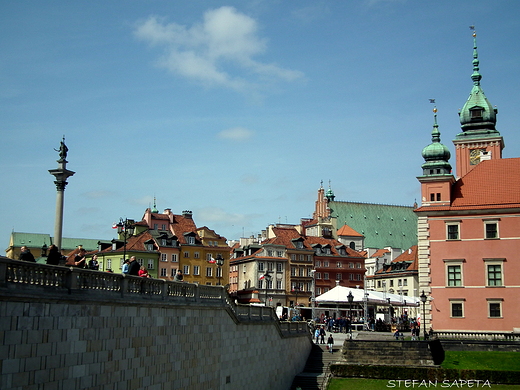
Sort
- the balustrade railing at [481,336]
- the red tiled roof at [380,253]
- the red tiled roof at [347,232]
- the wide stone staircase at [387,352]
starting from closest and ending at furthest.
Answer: the wide stone staircase at [387,352]
the balustrade railing at [481,336]
the red tiled roof at [380,253]
the red tiled roof at [347,232]

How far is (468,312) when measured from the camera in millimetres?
54156

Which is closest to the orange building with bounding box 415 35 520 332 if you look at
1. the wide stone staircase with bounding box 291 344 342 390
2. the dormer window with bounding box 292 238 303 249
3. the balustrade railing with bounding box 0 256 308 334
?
the wide stone staircase with bounding box 291 344 342 390

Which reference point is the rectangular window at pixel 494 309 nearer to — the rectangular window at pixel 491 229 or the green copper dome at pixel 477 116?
the rectangular window at pixel 491 229

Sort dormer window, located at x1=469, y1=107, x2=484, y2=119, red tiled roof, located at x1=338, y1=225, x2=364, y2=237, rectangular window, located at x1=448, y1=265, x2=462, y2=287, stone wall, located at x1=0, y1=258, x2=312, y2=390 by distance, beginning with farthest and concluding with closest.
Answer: red tiled roof, located at x1=338, y1=225, x2=364, y2=237, dormer window, located at x1=469, y1=107, x2=484, y2=119, rectangular window, located at x1=448, y1=265, x2=462, y2=287, stone wall, located at x1=0, y1=258, x2=312, y2=390

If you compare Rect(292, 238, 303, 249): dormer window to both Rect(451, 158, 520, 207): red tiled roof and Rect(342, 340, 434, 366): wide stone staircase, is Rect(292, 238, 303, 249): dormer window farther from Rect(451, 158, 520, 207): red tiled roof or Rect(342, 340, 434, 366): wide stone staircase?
Rect(342, 340, 434, 366): wide stone staircase

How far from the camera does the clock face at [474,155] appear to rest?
288ft

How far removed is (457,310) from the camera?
2151 inches

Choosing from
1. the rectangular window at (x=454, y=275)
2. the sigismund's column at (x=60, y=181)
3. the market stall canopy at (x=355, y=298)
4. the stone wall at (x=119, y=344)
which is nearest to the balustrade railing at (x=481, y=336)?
the rectangular window at (x=454, y=275)

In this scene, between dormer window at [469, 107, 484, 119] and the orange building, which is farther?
dormer window at [469, 107, 484, 119]

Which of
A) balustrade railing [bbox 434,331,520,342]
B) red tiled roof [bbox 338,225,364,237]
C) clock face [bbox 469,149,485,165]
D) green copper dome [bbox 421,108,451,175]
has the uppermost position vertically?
clock face [bbox 469,149,485,165]

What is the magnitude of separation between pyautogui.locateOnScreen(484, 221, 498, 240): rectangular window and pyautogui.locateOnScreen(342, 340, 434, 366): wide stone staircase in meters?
12.2

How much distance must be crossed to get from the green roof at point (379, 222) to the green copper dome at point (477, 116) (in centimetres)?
6006

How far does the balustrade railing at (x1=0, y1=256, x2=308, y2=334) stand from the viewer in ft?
54.3

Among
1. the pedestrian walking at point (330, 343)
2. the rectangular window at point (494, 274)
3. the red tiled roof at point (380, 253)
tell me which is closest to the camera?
the pedestrian walking at point (330, 343)
